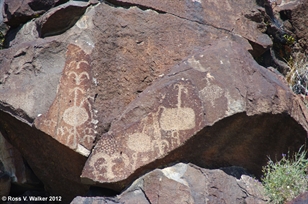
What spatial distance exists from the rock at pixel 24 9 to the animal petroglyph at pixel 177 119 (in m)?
1.59

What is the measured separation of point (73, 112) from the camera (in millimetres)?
5227

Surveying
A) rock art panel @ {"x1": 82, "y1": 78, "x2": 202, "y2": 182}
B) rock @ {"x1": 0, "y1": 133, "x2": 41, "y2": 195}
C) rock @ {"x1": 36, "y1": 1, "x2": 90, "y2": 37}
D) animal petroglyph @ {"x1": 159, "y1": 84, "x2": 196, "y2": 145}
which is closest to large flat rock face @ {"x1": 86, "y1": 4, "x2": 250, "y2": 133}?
rock @ {"x1": 36, "y1": 1, "x2": 90, "y2": 37}

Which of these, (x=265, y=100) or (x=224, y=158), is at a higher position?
(x=265, y=100)

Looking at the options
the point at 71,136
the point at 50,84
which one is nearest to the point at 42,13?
the point at 50,84

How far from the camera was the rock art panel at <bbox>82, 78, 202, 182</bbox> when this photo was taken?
16.3ft

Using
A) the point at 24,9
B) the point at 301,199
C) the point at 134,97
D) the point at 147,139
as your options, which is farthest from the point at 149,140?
the point at 24,9

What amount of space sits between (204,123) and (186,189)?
0.48 meters

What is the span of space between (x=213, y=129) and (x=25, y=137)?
150cm

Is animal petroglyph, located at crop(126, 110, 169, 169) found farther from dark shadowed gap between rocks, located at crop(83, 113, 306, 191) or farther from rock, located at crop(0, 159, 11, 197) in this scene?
rock, located at crop(0, 159, 11, 197)

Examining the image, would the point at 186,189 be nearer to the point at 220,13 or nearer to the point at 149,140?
the point at 149,140

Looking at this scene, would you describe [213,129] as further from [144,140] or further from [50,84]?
[50,84]

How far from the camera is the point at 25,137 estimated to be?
5492mm

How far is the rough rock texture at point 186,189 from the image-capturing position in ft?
15.9

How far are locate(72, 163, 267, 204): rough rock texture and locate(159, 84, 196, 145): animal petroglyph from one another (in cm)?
25
